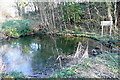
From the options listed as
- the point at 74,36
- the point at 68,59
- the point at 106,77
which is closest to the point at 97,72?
the point at 106,77

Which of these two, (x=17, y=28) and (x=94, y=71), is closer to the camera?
(x=94, y=71)

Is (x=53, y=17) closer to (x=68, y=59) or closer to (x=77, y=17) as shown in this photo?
(x=77, y=17)

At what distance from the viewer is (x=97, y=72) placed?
301 centimetres

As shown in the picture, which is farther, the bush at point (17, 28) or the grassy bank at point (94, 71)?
the bush at point (17, 28)

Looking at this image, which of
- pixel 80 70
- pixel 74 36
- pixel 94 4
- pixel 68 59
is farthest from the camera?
pixel 94 4

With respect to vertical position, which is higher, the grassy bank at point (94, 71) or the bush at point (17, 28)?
the bush at point (17, 28)

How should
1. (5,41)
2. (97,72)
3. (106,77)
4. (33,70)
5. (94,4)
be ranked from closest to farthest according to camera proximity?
(106,77), (97,72), (33,70), (5,41), (94,4)

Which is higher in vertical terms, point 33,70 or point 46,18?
point 46,18

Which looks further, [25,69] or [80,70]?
[25,69]

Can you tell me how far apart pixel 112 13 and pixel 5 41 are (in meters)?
8.23

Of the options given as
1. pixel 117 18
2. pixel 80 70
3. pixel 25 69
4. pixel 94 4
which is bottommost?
pixel 25 69

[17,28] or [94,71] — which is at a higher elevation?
[17,28]

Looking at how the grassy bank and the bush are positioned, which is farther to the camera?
the bush

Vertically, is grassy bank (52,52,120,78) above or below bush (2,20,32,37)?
below
